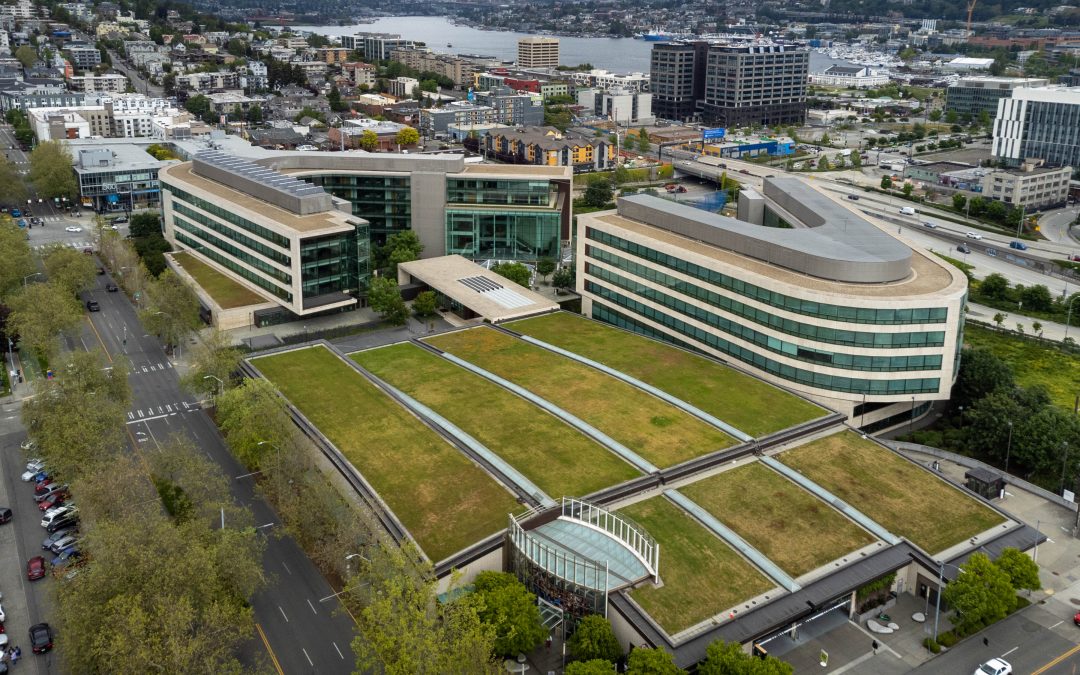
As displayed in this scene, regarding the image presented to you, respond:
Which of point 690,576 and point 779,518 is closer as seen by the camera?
point 690,576

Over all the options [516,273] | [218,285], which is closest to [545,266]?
[516,273]

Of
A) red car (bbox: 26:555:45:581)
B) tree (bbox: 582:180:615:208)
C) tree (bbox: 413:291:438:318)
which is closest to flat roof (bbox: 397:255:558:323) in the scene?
tree (bbox: 413:291:438:318)

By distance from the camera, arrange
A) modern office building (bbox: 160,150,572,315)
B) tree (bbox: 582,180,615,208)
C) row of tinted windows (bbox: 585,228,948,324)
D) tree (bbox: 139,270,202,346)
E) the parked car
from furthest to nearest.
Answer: tree (bbox: 582,180,615,208)
modern office building (bbox: 160,150,572,315)
tree (bbox: 139,270,202,346)
row of tinted windows (bbox: 585,228,948,324)
the parked car

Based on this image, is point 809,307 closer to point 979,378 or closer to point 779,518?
point 979,378

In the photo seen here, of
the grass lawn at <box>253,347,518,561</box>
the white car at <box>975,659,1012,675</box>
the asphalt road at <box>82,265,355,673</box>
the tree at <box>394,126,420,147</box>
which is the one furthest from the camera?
the tree at <box>394,126,420,147</box>

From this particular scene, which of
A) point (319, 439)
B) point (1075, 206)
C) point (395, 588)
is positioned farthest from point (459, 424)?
point (1075, 206)

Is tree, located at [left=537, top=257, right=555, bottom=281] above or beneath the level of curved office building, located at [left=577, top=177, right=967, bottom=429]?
beneath

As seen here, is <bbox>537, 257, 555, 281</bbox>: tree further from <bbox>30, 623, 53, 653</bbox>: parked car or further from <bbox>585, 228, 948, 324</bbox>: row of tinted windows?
<bbox>30, 623, 53, 653</bbox>: parked car
